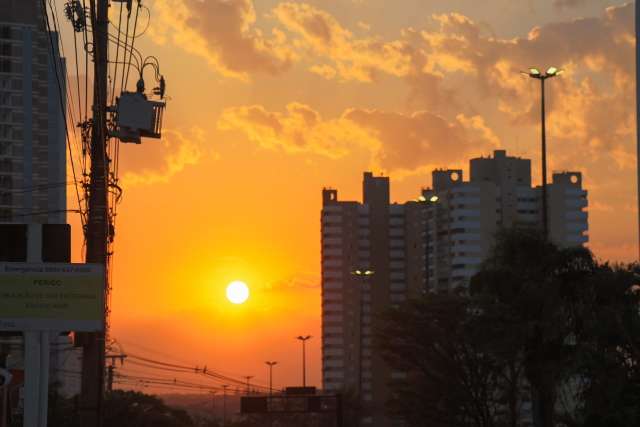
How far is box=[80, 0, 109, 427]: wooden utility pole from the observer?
31.1 metres

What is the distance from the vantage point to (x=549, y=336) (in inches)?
2352

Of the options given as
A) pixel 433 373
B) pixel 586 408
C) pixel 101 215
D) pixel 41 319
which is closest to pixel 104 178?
pixel 101 215

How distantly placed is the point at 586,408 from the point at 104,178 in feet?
77.9

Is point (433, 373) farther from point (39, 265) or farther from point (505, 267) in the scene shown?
point (39, 265)

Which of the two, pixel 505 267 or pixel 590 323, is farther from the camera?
pixel 505 267

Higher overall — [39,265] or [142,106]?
[142,106]

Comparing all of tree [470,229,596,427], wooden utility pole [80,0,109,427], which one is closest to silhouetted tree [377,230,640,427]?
Result: tree [470,229,596,427]

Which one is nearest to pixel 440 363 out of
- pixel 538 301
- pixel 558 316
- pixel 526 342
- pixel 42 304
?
pixel 526 342

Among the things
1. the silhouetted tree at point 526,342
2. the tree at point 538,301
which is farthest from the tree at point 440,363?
the tree at point 538,301

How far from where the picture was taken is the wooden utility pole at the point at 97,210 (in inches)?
1225

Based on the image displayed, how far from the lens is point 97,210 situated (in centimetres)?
3269

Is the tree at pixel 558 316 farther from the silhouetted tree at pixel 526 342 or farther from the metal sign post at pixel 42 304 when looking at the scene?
the metal sign post at pixel 42 304

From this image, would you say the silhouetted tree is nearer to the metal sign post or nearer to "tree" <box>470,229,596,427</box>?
"tree" <box>470,229,596,427</box>

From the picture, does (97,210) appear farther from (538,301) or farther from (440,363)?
(440,363)
